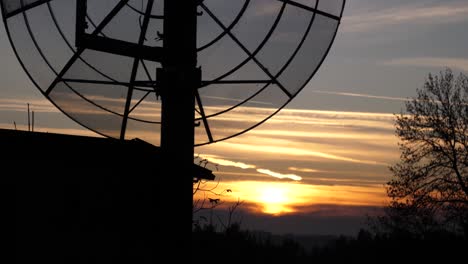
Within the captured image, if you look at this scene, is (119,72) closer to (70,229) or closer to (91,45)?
(70,229)

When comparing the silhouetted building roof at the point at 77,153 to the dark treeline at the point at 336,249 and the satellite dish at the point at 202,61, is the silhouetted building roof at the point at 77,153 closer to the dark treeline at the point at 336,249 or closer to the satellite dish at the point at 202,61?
the satellite dish at the point at 202,61

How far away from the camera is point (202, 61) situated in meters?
10.4

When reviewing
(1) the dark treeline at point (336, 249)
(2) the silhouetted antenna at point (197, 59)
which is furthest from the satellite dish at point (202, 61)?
(1) the dark treeline at point (336, 249)

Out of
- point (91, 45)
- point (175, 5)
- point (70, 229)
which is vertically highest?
point (175, 5)

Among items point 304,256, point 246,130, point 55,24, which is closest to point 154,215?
point 246,130

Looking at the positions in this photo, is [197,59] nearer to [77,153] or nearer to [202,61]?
[202,61]

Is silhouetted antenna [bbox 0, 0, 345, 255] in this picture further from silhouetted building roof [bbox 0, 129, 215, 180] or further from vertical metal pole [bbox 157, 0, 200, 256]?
vertical metal pole [bbox 157, 0, 200, 256]

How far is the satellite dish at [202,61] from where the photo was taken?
9719 mm

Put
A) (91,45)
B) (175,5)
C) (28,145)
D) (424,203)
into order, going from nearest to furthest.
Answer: (91,45) → (175,5) → (28,145) → (424,203)

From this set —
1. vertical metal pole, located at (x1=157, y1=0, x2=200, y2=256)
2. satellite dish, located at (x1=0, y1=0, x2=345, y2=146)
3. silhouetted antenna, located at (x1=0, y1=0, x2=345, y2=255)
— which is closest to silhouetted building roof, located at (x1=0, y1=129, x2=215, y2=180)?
silhouetted antenna, located at (x1=0, y1=0, x2=345, y2=255)

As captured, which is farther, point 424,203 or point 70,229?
point 424,203

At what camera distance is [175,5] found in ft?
26.1

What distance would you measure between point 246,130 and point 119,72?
1714 millimetres

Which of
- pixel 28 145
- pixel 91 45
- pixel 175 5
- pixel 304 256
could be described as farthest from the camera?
pixel 304 256
